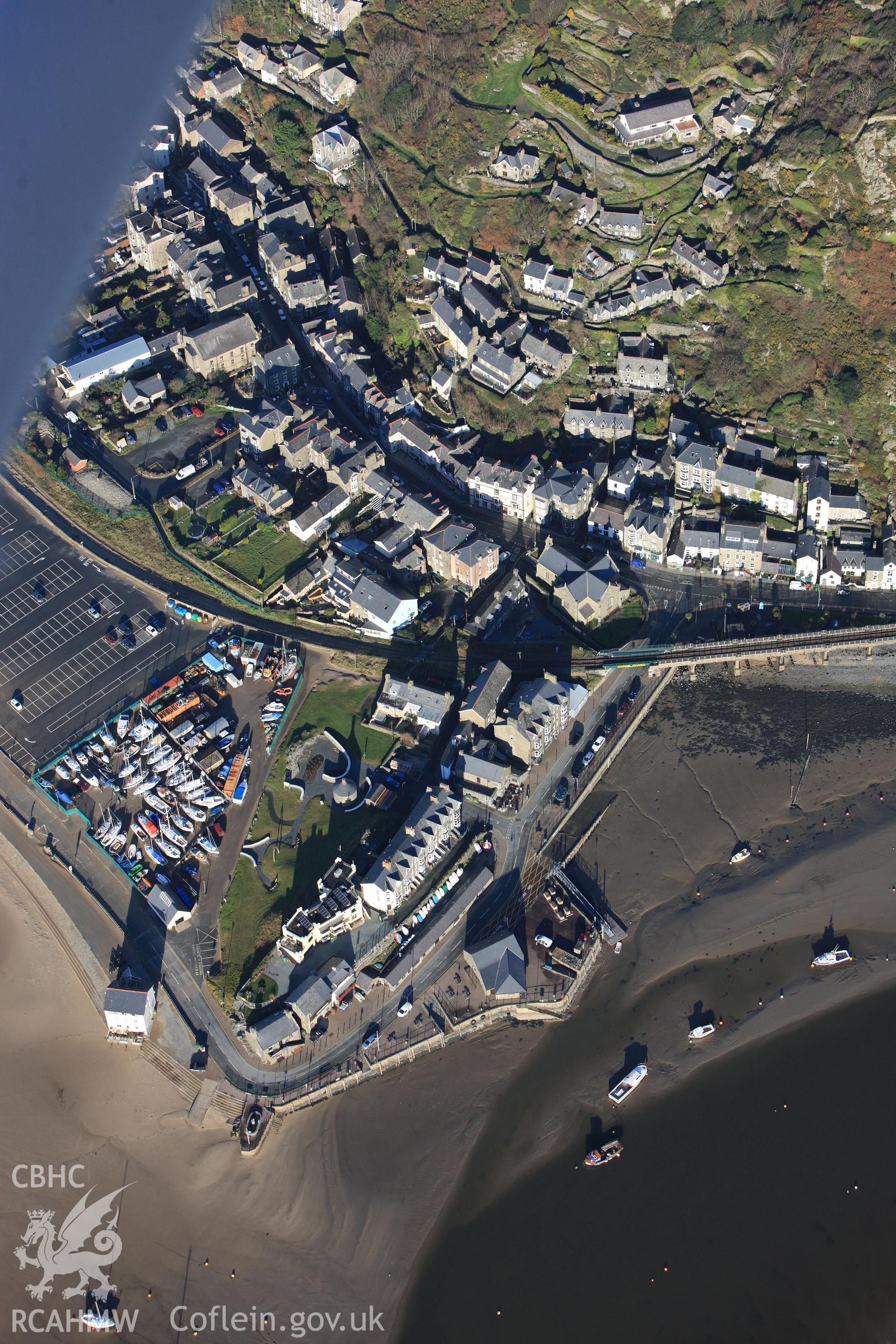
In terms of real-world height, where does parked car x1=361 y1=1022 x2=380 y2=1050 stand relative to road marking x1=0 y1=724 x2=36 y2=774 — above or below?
below

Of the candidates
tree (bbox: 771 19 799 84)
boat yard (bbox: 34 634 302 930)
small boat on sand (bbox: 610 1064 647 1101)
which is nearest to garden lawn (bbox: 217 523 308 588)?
boat yard (bbox: 34 634 302 930)

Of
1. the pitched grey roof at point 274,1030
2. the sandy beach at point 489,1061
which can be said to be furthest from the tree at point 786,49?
the pitched grey roof at point 274,1030

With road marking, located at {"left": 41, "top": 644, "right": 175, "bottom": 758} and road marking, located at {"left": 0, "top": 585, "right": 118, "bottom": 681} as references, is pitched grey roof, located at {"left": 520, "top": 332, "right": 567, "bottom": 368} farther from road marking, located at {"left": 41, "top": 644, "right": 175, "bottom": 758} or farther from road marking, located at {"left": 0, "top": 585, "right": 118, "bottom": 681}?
road marking, located at {"left": 0, "top": 585, "right": 118, "bottom": 681}

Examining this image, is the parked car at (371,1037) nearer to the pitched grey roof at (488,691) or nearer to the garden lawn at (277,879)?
the garden lawn at (277,879)

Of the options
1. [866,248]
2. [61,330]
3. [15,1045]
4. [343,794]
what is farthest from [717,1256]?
[61,330]

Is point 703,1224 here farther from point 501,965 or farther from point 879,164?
point 879,164

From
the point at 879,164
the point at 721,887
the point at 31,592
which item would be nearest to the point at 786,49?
the point at 879,164
